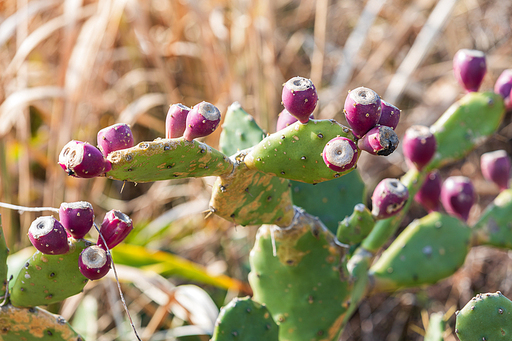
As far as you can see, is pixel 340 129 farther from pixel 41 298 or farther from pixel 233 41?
pixel 233 41

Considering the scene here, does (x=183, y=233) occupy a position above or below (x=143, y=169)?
below

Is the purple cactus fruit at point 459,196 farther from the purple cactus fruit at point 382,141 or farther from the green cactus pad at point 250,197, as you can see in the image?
the purple cactus fruit at point 382,141

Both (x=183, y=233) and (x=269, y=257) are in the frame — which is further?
(x=183, y=233)

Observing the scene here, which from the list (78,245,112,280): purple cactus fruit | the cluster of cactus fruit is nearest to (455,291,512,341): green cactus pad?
the cluster of cactus fruit

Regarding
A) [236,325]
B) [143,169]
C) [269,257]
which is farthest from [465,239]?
[143,169]

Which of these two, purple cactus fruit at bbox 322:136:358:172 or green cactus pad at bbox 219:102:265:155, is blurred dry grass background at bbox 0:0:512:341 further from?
purple cactus fruit at bbox 322:136:358:172

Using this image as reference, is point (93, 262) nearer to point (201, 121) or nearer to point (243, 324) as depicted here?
point (201, 121)
